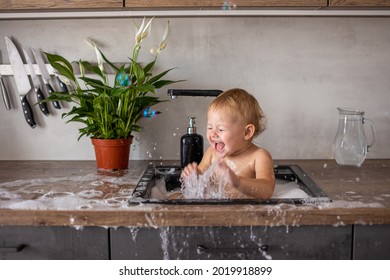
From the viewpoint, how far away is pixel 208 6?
59.4 inches

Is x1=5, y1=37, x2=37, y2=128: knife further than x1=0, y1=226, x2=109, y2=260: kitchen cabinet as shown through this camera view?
Yes

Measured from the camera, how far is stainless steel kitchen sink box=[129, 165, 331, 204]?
48.5 inches

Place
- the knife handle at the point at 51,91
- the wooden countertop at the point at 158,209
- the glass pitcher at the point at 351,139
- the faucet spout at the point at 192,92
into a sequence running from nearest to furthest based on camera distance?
the wooden countertop at the point at 158,209, the faucet spout at the point at 192,92, the glass pitcher at the point at 351,139, the knife handle at the point at 51,91

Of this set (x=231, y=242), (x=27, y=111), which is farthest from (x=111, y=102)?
(x=231, y=242)

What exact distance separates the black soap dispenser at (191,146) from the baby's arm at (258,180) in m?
0.24

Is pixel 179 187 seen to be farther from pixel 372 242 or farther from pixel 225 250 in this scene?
pixel 372 242

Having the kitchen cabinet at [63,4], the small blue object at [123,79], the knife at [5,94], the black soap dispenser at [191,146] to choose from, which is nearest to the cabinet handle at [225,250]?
the black soap dispenser at [191,146]

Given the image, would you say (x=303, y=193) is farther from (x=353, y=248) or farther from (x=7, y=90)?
(x=7, y=90)

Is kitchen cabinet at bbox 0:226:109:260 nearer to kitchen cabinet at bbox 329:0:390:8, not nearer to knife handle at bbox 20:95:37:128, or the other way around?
knife handle at bbox 20:95:37:128

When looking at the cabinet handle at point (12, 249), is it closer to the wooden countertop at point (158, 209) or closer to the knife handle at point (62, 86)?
the wooden countertop at point (158, 209)

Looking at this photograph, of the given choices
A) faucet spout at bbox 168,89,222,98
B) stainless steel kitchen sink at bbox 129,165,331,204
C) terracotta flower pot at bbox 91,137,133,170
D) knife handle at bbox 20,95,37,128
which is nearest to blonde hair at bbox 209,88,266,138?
faucet spout at bbox 168,89,222,98

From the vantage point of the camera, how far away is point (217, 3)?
58.7 inches

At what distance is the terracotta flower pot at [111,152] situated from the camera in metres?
1.64

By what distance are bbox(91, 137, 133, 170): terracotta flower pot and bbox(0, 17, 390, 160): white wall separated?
22 cm
